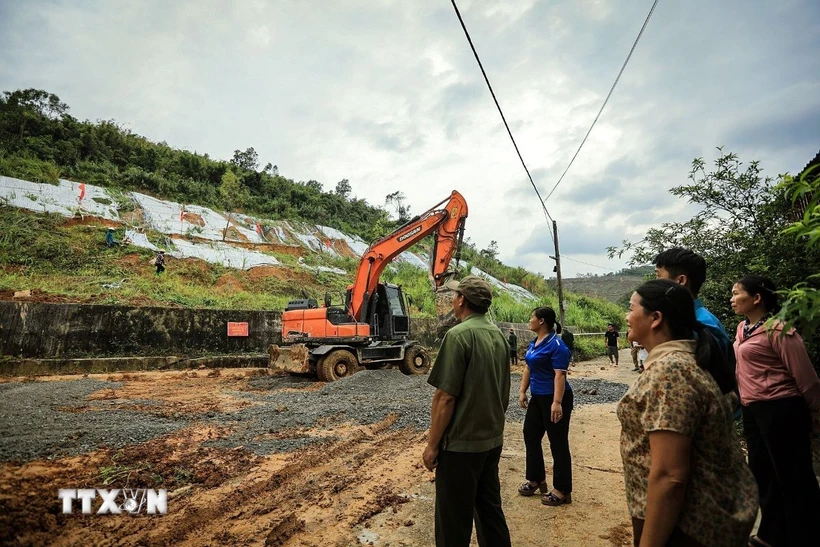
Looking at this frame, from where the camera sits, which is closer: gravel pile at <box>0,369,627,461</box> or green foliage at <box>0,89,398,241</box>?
gravel pile at <box>0,369,627,461</box>

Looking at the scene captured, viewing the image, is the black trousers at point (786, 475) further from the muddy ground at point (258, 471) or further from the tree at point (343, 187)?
the tree at point (343, 187)

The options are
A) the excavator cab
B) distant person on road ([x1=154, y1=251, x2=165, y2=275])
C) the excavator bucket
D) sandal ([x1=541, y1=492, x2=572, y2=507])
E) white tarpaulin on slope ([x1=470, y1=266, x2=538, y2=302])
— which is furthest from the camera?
white tarpaulin on slope ([x1=470, y1=266, x2=538, y2=302])

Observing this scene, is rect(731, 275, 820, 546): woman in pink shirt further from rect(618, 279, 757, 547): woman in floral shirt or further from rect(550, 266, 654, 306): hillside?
rect(550, 266, 654, 306): hillside

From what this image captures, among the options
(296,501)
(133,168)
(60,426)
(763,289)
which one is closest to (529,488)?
(296,501)

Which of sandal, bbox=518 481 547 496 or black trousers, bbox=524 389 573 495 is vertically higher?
black trousers, bbox=524 389 573 495

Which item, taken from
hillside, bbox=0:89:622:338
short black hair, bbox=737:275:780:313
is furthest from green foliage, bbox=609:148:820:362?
hillside, bbox=0:89:622:338

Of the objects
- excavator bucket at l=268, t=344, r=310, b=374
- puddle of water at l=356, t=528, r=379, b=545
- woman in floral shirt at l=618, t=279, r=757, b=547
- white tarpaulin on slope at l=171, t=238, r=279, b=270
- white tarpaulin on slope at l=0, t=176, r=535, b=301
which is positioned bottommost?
puddle of water at l=356, t=528, r=379, b=545

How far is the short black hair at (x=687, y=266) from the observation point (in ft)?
7.21

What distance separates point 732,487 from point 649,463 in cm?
23

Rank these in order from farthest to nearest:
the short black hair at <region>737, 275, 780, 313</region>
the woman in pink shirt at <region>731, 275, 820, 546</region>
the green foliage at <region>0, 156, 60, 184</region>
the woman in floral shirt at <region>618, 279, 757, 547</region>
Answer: the green foliage at <region>0, 156, 60, 184</region> → the short black hair at <region>737, 275, 780, 313</region> → the woman in pink shirt at <region>731, 275, 820, 546</region> → the woman in floral shirt at <region>618, 279, 757, 547</region>

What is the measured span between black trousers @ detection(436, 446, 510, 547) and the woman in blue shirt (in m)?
1.25

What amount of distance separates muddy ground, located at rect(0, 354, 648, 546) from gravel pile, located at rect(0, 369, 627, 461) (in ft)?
0.10

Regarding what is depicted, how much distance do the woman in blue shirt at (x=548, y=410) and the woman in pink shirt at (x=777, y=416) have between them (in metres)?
1.16

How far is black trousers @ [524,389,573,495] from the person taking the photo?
3352mm
